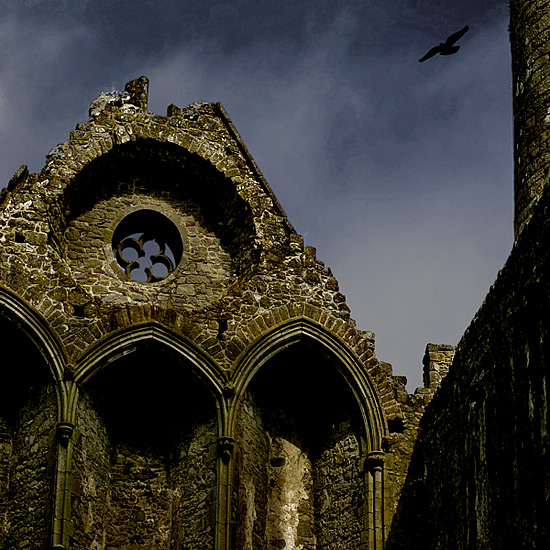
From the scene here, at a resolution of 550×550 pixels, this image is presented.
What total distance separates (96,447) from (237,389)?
1634 mm

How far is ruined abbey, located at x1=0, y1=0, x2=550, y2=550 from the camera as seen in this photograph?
13.4 meters

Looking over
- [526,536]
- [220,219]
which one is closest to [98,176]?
[220,219]

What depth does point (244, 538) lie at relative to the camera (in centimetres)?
1352

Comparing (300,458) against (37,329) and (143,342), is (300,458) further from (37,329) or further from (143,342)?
(37,329)

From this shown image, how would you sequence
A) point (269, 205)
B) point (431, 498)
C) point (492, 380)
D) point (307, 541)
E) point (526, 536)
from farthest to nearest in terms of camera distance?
point (269, 205) < point (307, 541) < point (431, 498) < point (492, 380) < point (526, 536)

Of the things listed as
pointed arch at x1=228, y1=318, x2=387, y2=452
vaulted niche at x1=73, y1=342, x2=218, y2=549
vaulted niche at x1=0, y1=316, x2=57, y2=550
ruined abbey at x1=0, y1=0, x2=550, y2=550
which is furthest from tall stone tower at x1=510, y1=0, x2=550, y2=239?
vaulted niche at x1=0, y1=316, x2=57, y2=550

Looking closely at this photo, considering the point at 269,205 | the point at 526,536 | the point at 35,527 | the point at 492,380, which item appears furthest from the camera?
the point at 269,205

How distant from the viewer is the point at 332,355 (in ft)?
47.8

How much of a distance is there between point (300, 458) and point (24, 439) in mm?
3068

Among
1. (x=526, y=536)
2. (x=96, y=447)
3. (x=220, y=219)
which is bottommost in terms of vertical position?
(x=526, y=536)

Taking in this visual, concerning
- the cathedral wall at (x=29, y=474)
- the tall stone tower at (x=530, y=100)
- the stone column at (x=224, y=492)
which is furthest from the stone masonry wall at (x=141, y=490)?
the tall stone tower at (x=530, y=100)

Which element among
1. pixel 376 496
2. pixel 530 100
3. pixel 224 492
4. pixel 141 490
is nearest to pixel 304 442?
pixel 376 496

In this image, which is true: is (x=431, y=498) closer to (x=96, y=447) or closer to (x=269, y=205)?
(x=96, y=447)

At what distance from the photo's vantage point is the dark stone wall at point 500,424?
8.46m
